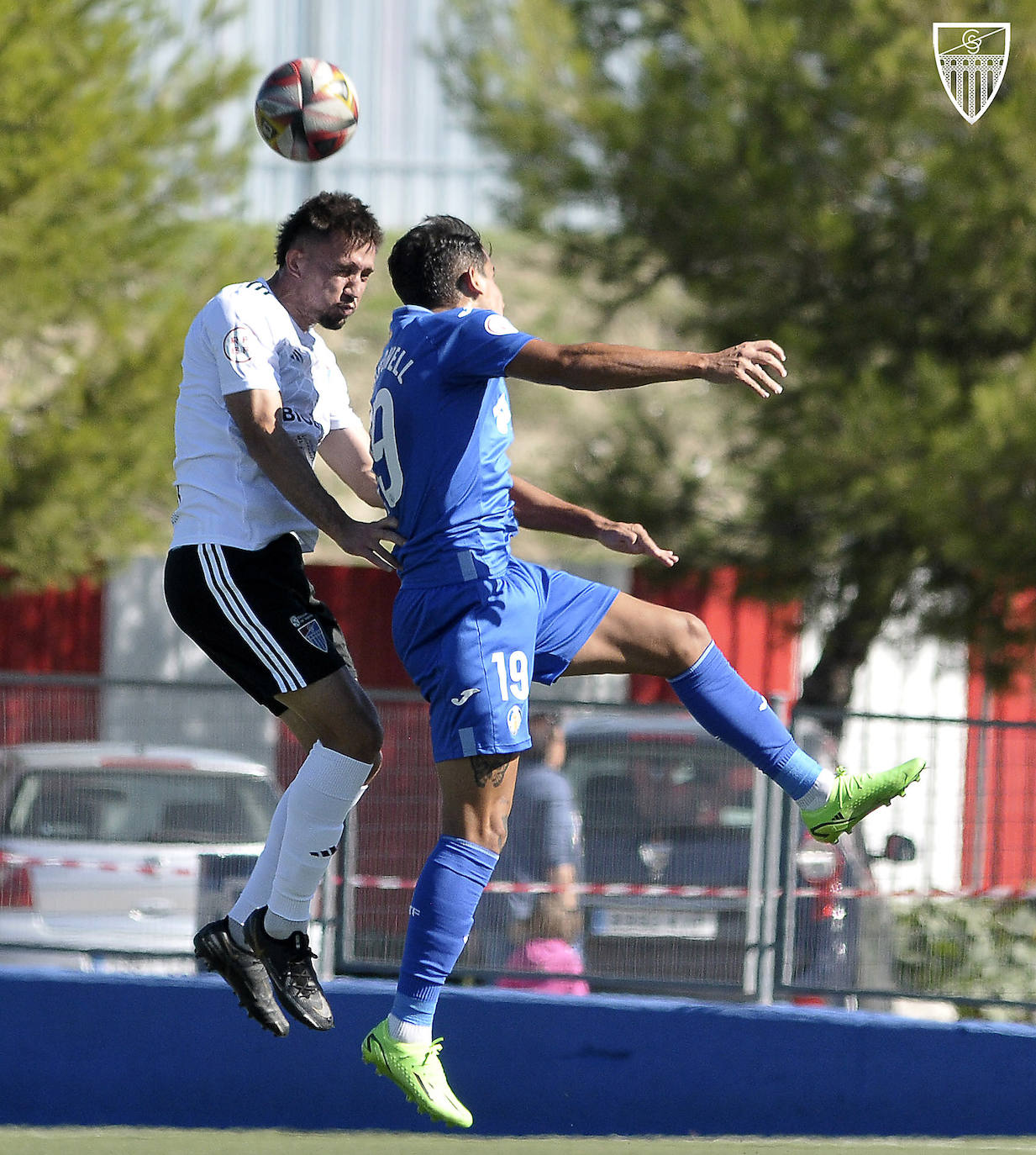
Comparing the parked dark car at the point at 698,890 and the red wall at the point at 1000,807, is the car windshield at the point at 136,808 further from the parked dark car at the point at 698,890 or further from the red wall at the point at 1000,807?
the red wall at the point at 1000,807

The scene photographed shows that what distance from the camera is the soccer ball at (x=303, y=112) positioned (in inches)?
212

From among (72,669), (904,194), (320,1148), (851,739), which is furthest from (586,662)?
(72,669)

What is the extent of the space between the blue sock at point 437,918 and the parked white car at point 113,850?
2855 millimetres

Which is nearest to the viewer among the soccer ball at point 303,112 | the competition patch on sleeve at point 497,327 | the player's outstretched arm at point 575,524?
the competition patch on sleeve at point 497,327

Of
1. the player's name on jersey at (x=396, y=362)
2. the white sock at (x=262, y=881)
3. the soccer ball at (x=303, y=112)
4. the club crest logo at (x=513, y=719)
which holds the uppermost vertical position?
the soccer ball at (x=303, y=112)

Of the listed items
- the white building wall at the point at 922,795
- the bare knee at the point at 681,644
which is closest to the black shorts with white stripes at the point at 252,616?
the bare knee at the point at 681,644

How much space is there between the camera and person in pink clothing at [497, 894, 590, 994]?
734cm

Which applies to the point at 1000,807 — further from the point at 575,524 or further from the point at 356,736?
the point at 356,736

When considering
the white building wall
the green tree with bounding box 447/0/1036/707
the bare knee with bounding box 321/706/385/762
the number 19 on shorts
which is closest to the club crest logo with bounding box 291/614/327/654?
the bare knee with bounding box 321/706/385/762

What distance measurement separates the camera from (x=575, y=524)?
509 cm

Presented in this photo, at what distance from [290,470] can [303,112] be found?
151cm

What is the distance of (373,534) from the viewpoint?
14.9 ft

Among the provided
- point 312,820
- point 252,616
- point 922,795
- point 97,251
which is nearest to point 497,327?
point 252,616

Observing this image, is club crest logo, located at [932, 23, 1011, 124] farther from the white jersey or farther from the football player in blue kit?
the white jersey
